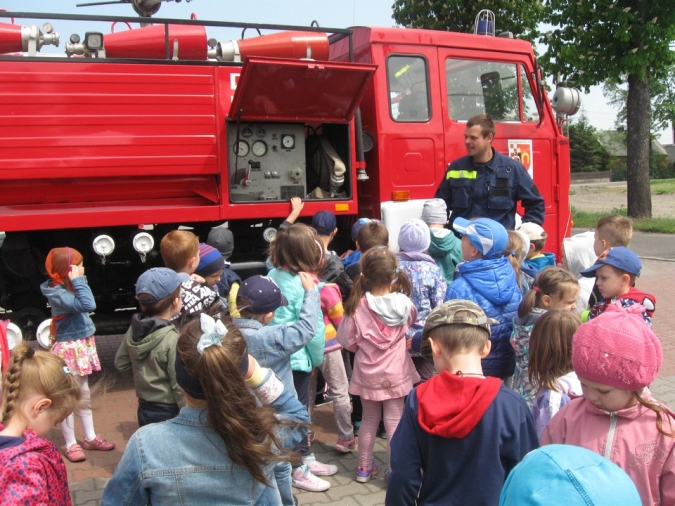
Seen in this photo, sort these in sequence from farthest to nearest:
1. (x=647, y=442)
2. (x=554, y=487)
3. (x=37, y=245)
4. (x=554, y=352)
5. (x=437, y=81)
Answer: (x=437, y=81)
(x=37, y=245)
(x=554, y=352)
(x=647, y=442)
(x=554, y=487)

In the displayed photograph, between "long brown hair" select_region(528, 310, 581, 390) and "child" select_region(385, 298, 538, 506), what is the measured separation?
652 mm

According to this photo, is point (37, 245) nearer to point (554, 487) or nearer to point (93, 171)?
point (93, 171)

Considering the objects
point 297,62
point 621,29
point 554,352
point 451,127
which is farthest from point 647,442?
point 621,29

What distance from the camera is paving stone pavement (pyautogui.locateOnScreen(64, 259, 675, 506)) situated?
12.6ft

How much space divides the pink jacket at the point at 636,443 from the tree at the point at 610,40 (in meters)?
16.2

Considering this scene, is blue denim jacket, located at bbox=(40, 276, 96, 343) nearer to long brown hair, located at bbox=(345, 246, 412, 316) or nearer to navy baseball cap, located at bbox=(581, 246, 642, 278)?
long brown hair, located at bbox=(345, 246, 412, 316)

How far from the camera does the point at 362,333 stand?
3.88 m

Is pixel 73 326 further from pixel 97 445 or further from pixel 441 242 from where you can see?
pixel 441 242

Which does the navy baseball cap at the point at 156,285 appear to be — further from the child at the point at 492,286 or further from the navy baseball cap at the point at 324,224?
the navy baseball cap at the point at 324,224

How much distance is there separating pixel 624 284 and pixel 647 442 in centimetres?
181

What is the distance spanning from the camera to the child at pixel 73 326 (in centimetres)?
432

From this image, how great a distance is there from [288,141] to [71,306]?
2455mm

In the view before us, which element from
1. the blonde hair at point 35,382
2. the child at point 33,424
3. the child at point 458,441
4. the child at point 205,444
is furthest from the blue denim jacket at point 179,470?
the child at point 458,441

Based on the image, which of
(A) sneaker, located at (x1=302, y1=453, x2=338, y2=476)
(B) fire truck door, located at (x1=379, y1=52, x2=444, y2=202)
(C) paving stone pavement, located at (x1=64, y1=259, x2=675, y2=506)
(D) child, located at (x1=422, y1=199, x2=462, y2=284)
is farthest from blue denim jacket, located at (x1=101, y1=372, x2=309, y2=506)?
(B) fire truck door, located at (x1=379, y1=52, x2=444, y2=202)
